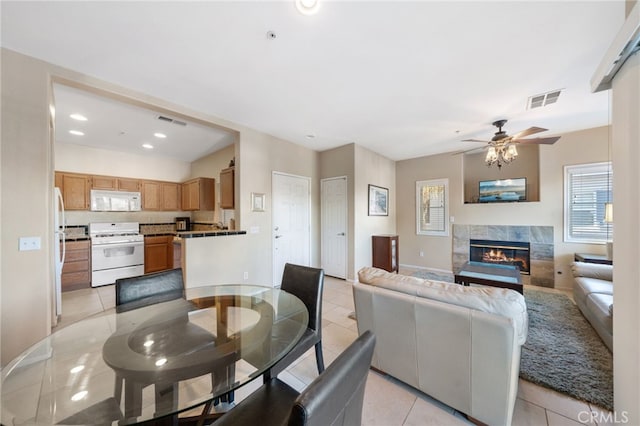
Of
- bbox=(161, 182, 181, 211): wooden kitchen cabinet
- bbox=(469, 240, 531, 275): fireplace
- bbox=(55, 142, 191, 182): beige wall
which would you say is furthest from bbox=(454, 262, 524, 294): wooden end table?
bbox=(55, 142, 191, 182): beige wall

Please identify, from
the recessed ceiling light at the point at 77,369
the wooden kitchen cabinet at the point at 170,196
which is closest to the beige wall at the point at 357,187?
the wooden kitchen cabinet at the point at 170,196

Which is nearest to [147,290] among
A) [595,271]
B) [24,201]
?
[24,201]

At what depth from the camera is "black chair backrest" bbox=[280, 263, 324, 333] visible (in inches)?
70.4

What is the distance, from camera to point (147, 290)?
1.85 meters

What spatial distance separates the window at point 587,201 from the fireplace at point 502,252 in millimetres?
669

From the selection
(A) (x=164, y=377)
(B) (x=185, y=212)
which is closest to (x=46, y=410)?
(A) (x=164, y=377)

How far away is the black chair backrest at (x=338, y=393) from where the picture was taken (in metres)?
0.51

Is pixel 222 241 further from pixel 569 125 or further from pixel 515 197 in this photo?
pixel 569 125

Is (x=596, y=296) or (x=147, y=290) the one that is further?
(x=596, y=296)

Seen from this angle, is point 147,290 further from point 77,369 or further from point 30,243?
point 30,243

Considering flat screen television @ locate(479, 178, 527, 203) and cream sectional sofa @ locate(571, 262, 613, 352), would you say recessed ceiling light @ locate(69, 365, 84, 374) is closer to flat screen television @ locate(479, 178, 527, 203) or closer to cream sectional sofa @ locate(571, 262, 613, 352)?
cream sectional sofa @ locate(571, 262, 613, 352)

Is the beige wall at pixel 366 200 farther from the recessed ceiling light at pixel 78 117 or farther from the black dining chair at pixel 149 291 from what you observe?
the recessed ceiling light at pixel 78 117

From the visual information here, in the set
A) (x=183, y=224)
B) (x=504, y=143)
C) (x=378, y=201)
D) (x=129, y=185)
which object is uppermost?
(x=504, y=143)

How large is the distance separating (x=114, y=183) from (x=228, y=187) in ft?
9.52
